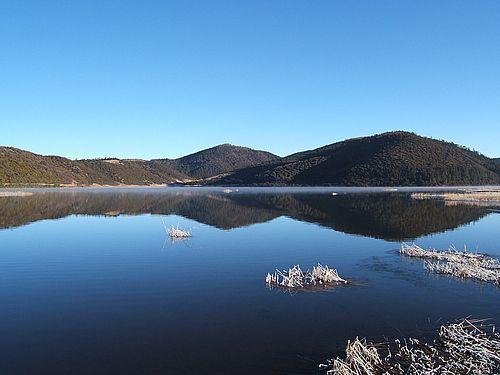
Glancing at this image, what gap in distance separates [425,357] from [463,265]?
48.0 ft

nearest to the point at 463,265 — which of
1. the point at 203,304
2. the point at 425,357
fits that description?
the point at 425,357

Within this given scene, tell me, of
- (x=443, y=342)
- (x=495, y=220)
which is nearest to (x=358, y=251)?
(x=443, y=342)

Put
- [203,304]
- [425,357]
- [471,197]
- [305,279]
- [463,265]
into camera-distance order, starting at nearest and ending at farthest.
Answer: [425,357] → [203,304] → [305,279] → [463,265] → [471,197]

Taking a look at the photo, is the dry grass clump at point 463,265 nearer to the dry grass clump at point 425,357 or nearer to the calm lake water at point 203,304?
the calm lake water at point 203,304

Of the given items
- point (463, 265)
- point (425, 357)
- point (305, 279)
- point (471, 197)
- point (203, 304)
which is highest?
point (471, 197)

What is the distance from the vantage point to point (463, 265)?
25.1 m

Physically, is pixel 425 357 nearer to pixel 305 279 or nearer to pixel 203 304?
pixel 203 304

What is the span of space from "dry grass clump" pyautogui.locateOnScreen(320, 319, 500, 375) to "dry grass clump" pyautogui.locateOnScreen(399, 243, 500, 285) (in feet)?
32.5

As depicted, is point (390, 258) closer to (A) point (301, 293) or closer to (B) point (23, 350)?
(A) point (301, 293)

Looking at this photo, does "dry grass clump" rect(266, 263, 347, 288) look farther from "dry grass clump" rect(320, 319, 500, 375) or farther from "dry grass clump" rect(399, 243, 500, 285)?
"dry grass clump" rect(320, 319, 500, 375)

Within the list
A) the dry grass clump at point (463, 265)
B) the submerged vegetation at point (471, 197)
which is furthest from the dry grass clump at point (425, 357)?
the submerged vegetation at point (471, 197)

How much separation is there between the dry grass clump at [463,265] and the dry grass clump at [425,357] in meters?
9.92

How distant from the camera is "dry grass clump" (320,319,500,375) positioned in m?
11.7

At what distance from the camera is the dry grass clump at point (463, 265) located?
23.4 metres
